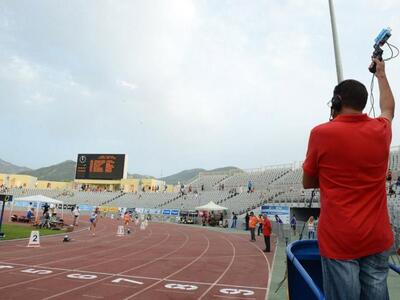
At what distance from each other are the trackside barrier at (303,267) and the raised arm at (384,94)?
Answer: 3.86 ft

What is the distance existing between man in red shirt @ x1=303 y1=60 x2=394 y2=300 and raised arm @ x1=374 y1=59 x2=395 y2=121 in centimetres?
14

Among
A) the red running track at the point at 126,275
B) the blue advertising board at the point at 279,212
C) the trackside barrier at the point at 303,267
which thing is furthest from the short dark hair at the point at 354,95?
the blue advertising board at the point at 279,212

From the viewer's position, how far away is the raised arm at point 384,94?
2.13m

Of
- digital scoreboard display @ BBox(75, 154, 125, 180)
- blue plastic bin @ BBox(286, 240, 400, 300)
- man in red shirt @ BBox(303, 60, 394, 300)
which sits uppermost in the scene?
digital scoreboard display @ BBox(75, 154, 125, 180)

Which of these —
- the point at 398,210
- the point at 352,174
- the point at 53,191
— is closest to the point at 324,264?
the point at 352,174

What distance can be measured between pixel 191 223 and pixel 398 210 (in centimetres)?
2584

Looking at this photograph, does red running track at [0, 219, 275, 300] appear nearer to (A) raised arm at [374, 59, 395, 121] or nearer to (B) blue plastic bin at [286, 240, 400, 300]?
(B) blue plastic bin at [286, 240, 400, 300]

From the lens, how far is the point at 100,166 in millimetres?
63688

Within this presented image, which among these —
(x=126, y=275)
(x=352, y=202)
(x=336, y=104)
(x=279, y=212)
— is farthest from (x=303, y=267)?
(x=279, y=212)

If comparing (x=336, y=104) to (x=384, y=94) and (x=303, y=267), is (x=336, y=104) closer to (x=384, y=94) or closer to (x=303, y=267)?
(x=384, y=94)

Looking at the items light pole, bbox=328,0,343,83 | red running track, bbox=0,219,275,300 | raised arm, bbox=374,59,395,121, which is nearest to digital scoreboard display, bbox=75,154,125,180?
red running track, bbox=0,219,275,300

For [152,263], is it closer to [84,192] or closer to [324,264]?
[324,264]

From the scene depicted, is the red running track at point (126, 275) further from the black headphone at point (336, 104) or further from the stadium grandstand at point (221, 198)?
the black headphone at point (336, 104)

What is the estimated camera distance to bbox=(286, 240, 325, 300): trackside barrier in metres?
2.80
